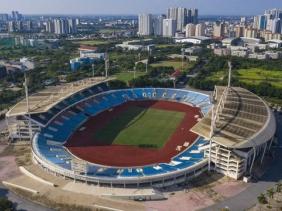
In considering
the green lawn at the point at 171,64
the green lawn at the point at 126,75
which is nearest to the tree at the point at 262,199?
the green lawn at the point at 126,75

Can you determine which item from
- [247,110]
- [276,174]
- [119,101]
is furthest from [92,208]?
[119,101]

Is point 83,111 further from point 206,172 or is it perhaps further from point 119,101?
point 206,172

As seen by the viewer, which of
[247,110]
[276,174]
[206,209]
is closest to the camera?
[206,209]

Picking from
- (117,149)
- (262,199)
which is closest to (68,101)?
(117,149)

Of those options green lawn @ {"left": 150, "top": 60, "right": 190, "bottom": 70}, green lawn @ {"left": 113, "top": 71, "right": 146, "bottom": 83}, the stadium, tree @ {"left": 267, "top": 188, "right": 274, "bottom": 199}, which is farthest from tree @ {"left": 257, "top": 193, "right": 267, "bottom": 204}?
green lawn @ {"left": 150, "top": 60, "right": 190, "bottom": 70}

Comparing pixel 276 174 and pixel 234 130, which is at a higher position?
pixel 234 130

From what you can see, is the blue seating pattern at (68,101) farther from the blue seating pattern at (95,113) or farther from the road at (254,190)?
the road at (254,190)

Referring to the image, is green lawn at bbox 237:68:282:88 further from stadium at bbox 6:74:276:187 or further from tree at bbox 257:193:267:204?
tree at bbox 257:193:267:204
